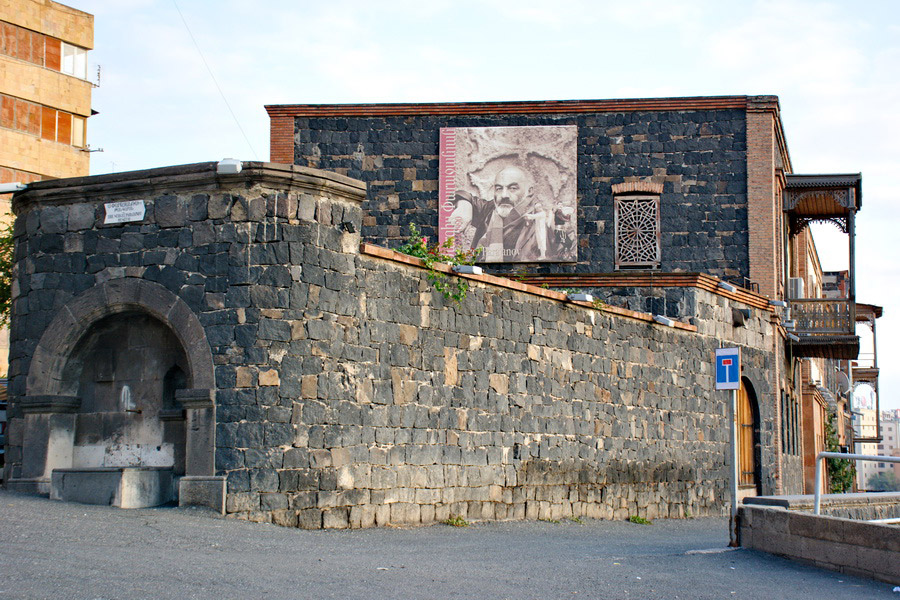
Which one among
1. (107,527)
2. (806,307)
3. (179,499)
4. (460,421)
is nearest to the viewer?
(107,527)

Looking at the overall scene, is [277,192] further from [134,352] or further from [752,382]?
[752,382]

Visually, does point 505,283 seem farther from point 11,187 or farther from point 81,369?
point 11,187

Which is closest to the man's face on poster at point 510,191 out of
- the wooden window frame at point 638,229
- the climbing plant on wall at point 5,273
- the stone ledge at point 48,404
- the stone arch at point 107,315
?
the wooden window frame at point 638,229

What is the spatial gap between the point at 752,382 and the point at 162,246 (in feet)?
42.0

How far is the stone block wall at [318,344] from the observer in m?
11.3

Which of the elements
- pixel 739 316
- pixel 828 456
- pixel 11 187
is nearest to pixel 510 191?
pixel 739 316

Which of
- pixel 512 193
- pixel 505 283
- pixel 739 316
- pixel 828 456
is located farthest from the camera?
pixel 512 193

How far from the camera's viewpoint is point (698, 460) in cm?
1908

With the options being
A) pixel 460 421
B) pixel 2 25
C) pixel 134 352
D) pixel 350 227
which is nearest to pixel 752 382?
pixel 460 421

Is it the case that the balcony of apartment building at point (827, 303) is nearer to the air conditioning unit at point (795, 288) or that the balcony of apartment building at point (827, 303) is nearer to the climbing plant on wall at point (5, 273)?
the air conditioning unit at point (795, 288)

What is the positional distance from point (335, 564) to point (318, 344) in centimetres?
323

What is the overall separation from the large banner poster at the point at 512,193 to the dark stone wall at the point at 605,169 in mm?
222

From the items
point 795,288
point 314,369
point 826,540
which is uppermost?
point 795,288

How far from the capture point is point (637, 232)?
21.6 meters
